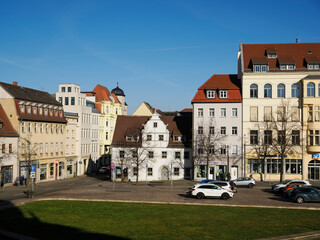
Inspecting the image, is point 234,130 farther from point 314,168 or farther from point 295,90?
point 314,168

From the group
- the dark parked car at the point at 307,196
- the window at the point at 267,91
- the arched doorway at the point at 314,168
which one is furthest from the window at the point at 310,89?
the dark parked car at the point at 307,196

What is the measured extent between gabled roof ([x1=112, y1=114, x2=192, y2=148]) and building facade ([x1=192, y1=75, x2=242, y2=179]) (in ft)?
13.3

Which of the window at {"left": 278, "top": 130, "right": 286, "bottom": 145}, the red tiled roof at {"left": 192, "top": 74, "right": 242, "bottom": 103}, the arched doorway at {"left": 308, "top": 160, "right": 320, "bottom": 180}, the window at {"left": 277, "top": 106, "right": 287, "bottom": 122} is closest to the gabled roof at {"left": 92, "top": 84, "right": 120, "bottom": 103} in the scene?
the red tiled roof at {"left": 192, "top": 74, "right": 242, "bottom": 103}

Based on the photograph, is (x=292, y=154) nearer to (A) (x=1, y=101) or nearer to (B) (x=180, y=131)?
(B) (x=180, y=131)

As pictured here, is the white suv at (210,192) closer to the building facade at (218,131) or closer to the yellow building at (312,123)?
the building facade at (218,131)

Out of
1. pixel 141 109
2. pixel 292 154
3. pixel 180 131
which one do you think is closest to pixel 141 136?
pixel 180 131

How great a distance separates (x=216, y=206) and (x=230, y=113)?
101ft

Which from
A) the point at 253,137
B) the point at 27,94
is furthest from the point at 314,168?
the point at 27,94

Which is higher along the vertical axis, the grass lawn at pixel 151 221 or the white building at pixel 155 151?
the white building at pixel 155 151

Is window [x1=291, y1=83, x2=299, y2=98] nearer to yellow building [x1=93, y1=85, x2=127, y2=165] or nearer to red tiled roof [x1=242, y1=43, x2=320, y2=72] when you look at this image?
red tiled roof [x1=242, y1=43, x2=320, y2=72]

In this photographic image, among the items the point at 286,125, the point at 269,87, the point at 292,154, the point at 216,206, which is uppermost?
the point at 269,87

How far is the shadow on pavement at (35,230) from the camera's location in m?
22.0

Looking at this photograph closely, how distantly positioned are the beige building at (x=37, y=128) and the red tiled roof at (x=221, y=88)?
25629 millimetres

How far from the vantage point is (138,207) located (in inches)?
1312
